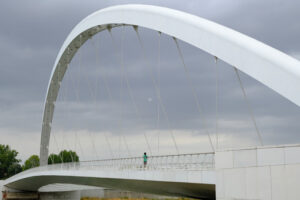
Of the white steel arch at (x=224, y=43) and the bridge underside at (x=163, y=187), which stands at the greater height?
the white steel arch at (x=224, y=43)

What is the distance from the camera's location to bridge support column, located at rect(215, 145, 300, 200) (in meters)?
11.0

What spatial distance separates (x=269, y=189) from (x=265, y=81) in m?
2.90

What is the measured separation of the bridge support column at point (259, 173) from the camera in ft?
36.0

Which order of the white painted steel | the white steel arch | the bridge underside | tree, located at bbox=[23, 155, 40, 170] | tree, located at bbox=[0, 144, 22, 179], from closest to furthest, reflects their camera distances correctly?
the white steel arch → the white painted steel → the bridge underside → tree, located at bbox=[0, 144, 22, 179] → tree, located at bbox=[23, 155, 40, 170]

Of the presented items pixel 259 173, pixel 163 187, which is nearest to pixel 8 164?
pixel 163 187

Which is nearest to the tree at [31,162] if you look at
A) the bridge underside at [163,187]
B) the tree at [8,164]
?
the tree at [8,164]

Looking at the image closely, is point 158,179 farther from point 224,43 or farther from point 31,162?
point 31,162

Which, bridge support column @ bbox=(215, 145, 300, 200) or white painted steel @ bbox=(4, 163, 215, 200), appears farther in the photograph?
white painted steel @ bbox=(4, 163, 215, 200)

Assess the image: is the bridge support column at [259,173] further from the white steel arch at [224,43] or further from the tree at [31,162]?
the tree at [31,162]

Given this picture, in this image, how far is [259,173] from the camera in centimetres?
1151

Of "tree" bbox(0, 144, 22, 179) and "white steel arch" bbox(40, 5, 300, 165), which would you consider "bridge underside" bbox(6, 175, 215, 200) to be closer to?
"white steel arch" bbox(40, 5, 300, 165)

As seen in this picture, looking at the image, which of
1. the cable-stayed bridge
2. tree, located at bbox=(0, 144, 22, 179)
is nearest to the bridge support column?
the cable-stayed bridge

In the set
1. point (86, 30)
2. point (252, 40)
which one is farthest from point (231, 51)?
point (86, 30)

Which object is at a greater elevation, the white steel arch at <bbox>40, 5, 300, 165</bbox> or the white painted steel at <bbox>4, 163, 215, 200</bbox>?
the white steel arch at <bbox>40, 5, 300, 165</bbox>
